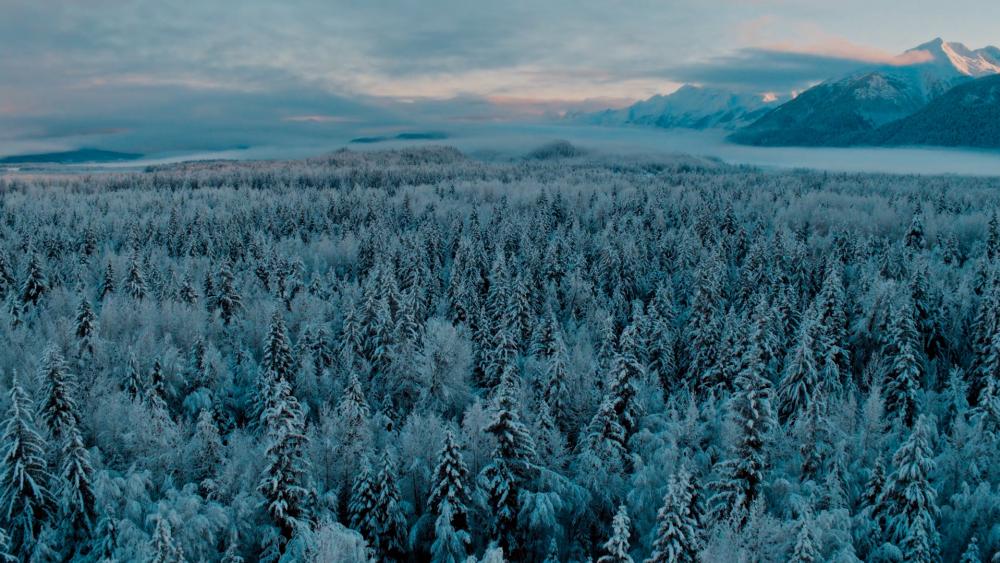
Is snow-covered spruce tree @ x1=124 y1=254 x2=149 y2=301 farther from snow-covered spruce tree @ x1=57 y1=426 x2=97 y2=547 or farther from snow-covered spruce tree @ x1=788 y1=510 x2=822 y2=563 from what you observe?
snow-covered spruce tree @ x1=788 y1=510 x2=822 y2=563

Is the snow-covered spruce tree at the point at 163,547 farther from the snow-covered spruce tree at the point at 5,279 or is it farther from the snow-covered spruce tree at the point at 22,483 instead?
the snow-covered spruce tree at the point at 5,279

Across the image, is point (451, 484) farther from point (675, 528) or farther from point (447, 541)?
point (675, 528)

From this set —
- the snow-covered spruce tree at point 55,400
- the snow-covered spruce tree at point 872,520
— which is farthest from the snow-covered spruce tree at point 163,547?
the snow-covered spruce tree at point 872,520

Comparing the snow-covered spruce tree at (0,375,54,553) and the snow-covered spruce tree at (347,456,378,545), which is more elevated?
the snow-covered spruce tree at (0,375,54,553)

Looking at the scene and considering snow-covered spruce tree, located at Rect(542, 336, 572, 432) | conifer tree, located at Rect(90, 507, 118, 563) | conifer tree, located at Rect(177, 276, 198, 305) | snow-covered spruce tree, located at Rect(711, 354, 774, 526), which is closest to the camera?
conifer tree, located at Rect(90, 507, 118, 563)

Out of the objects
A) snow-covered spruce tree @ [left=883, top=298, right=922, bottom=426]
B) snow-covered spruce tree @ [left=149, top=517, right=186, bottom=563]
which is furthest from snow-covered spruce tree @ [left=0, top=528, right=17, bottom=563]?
snow-covered spruce tree @ [left=883, top=298, right=922, bottom=426]

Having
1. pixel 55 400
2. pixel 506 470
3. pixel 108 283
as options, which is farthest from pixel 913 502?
pixel 108 283

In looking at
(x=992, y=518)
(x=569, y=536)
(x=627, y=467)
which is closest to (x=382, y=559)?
(x=569, y=536)
